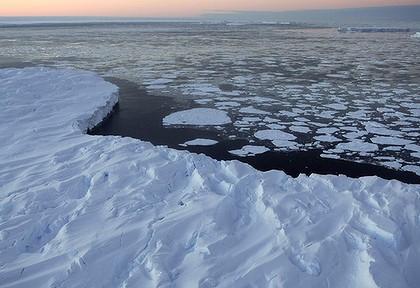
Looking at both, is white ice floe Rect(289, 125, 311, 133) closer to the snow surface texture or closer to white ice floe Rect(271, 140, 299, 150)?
white ice floe Rect(271, 140, 299, 150)

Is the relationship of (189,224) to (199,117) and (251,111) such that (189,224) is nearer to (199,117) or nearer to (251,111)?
(199,117)

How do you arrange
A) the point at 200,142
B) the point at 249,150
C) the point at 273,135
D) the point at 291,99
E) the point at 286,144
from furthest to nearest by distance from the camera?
1. the point at 291,99
2. the point at 273,135
3. the point at 200,142
4. the point at 286,144
5. the point at 249,150

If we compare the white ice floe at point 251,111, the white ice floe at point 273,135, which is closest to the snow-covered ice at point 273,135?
the white ice floe at point 273,135

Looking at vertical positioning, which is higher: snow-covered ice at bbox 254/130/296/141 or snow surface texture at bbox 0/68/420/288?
snow surface texture at bbox 0/68/420/288

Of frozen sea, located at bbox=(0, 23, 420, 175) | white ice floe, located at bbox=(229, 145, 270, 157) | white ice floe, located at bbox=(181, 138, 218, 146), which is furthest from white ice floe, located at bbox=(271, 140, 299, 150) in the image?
white ice floe, located at bbox=(181, 138, 218, 146)

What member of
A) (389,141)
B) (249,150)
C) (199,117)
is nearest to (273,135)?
(249,150)

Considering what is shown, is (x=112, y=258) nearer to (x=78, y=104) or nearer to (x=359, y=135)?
(x=359, y=135)

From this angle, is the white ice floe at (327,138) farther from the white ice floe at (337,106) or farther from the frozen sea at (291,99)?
the white ice floe at (337,106)
